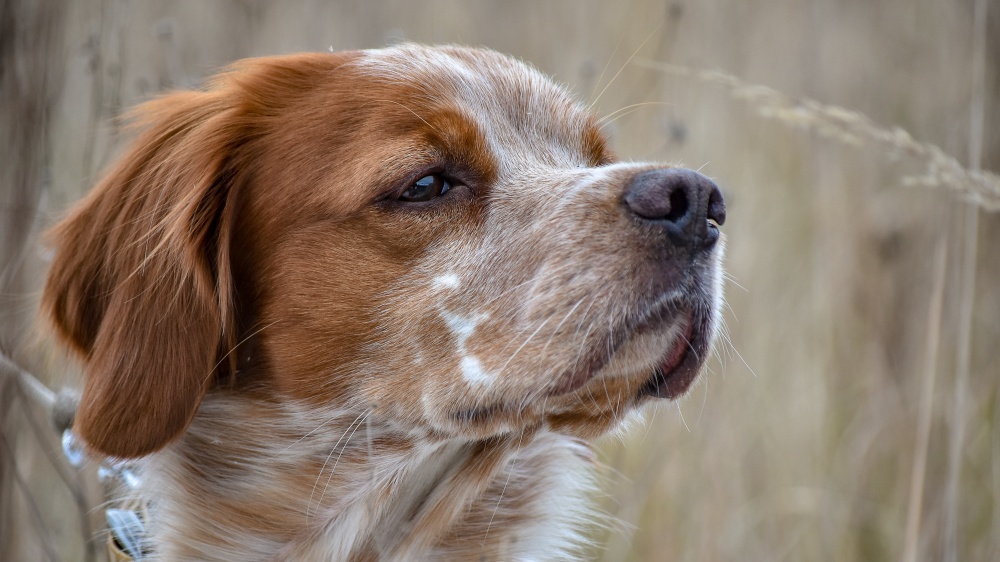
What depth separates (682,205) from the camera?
1.95 metres

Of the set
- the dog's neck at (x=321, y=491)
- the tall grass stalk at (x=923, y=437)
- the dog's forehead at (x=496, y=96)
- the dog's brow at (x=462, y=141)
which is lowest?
the dog's neck at (x=321, y=491)

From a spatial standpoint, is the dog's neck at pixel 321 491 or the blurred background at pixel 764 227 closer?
the dog's neck at pixel 321 491

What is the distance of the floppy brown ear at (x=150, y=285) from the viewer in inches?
83.1

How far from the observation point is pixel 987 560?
10.3 feet

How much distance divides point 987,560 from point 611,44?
10.3 ft

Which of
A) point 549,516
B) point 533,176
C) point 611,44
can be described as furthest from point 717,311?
point 611,44

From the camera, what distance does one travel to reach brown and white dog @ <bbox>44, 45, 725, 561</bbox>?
199 cm

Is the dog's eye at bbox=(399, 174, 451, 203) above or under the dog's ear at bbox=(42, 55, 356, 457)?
above

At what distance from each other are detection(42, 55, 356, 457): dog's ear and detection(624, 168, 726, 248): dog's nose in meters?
0.91

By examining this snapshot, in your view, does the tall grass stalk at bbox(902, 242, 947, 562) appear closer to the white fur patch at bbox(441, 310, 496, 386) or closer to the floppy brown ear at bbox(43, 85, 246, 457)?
the white fur patch at bbox(441, 310, 496, 386)

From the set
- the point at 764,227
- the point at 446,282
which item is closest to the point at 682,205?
the point at 446,282

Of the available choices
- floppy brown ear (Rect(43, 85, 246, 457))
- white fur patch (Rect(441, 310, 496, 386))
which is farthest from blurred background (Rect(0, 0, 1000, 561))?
white fur patch (Rect(441, 310, 496, 386))

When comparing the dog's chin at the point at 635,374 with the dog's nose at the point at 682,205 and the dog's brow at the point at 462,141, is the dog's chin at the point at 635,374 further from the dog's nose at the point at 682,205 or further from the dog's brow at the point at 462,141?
the dog's brow at the point at 462,141

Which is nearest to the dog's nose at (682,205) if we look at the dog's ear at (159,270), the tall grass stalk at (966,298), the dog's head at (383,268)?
the dog's head at (383,268)
